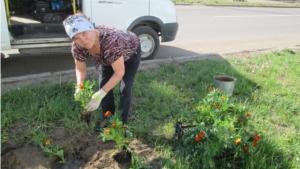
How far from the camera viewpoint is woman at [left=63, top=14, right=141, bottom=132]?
2152 mm

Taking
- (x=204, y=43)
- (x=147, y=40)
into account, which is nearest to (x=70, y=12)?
(x=147, y=40)

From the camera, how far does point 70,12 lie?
6059 millimetres

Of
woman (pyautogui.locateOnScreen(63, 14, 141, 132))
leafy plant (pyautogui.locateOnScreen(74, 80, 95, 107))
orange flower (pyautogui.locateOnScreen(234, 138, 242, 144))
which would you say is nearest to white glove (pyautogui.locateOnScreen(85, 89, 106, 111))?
woman (pyautogui.locateOnScreen(63, 14, 141, 132))

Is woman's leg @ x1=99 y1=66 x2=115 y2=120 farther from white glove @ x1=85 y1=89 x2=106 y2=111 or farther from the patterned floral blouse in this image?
white glove @ x1=85 y1=89 x2=106 y2=111

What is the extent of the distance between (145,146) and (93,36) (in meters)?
1.30

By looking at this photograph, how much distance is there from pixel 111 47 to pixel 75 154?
1.15 metres

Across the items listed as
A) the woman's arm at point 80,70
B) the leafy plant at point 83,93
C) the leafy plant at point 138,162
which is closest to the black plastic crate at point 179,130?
the leafy plant at point 138,162

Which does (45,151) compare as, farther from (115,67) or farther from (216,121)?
(216,121)

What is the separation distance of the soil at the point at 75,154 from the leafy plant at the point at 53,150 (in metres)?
0.04

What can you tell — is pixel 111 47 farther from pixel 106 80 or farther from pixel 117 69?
pixel 106 80

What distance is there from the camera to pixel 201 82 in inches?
173

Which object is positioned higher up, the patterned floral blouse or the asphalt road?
the patterned floral blouse

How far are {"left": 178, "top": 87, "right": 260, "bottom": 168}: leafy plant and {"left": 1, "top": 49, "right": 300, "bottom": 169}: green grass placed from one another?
13 cm

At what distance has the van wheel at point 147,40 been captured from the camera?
5355mm
